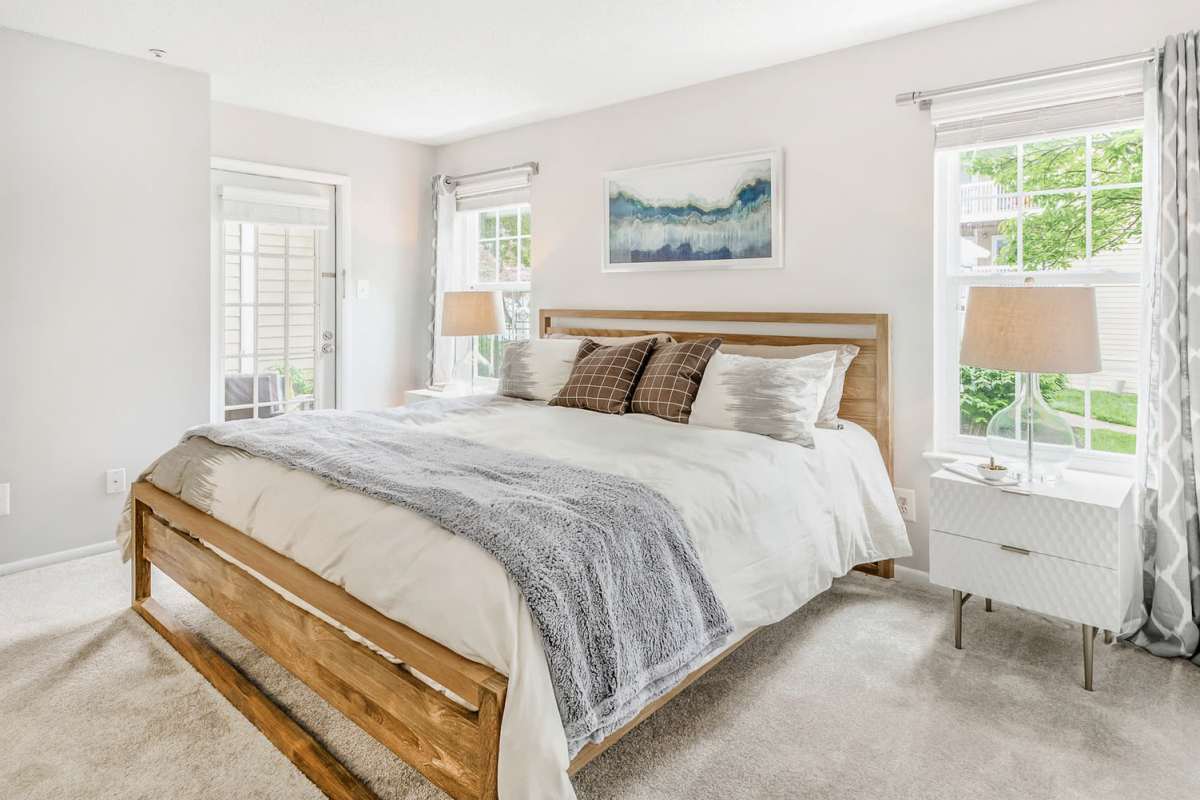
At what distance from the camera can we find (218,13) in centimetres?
291

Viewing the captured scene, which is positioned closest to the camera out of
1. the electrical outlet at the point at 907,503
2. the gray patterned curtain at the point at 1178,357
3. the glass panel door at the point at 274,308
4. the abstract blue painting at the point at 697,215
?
the gray patterned curtain at the point at 1178,357

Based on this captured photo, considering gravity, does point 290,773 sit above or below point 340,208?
below

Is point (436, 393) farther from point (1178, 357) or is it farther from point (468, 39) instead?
point (1178, 357)

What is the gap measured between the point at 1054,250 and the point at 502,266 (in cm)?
329

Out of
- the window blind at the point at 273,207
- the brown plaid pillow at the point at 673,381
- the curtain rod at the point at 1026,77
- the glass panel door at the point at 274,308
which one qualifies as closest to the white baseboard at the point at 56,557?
the glass panel door at the point at 274,308

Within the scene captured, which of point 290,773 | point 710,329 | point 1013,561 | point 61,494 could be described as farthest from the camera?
point 710,329

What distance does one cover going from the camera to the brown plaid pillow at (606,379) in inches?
129

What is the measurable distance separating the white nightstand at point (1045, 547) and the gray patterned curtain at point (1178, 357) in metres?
0.11

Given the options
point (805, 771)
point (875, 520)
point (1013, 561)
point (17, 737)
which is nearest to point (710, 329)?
point (875, 520)

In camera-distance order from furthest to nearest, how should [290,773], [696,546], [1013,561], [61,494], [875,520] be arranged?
1. [61,494]
2. [875,520]
3. [1013,561]
4. [696,546]
5. [290,773]

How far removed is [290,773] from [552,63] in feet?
10.2

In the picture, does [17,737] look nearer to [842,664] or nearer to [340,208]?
[842,664]

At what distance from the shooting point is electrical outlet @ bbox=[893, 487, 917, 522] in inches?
124

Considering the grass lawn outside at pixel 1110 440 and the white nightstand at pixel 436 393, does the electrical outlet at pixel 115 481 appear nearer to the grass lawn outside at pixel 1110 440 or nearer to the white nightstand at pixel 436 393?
the white nightstand at pixel 436 393
